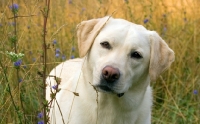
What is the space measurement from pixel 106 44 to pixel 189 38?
9.25 ft

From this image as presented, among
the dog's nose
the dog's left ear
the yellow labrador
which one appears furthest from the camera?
the dog's left ear

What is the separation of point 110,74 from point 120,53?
0.86ft

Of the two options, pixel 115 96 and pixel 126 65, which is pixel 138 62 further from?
pixel 115 96

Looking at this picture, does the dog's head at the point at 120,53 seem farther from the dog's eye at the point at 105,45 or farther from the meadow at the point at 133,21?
the meadow at the point at 133,21

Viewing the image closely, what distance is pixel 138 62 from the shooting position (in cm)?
292

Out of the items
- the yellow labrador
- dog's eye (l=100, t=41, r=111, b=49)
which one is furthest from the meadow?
dog's eye (l=100, t=41, r=111, b=49)

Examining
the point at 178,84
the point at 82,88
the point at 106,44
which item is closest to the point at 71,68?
the point at 82,88

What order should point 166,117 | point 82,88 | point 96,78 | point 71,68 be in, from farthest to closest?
point 166,117
point 71,68
point 82,88
point 96,78

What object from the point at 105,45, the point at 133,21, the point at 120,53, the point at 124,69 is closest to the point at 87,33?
the point at 105,45

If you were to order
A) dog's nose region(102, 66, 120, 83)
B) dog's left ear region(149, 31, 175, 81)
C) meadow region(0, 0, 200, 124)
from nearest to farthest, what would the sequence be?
dog's nose region(102, 66, 120, 83) < dog's left ear region(149, 31, 175, 81) < meadow region(0, 0, 200, 124)

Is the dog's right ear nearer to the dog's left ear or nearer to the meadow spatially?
the dog's left ear

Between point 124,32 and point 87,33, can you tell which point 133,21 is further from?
point 124,32

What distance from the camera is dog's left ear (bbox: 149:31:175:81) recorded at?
9.78 feet

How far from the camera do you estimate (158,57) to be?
3.06 meters
